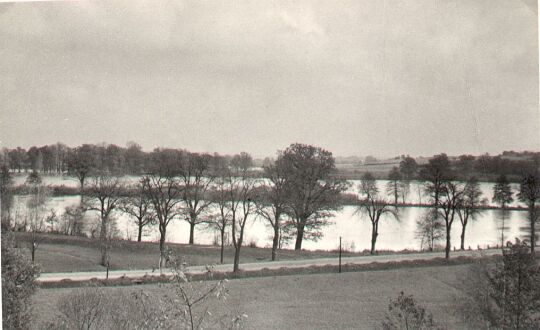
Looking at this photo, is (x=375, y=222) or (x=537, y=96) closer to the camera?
(x=537, y=96)

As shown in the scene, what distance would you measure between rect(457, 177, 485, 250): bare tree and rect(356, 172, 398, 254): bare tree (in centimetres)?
→ 268

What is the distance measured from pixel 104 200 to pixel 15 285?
997 cm

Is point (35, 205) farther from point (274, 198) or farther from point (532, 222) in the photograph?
point (532, 222)

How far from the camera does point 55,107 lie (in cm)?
1382

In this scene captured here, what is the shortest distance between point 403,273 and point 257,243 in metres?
6.46

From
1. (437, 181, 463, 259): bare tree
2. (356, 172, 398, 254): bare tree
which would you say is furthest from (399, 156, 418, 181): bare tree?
(356, 172, 398, 254): bare tree

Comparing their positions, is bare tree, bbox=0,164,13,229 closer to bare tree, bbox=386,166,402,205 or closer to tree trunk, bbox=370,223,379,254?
bare tree, bbox=386,166,402,205

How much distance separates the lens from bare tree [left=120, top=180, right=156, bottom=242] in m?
20.2

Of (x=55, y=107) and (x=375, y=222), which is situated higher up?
(x=55, y=107)

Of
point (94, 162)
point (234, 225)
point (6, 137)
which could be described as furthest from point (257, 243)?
point (6, 137)

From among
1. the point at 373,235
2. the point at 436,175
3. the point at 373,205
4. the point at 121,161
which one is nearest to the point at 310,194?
the point at 373,205

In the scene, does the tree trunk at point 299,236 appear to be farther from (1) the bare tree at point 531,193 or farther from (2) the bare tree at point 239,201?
(1) the bare tree at point 531,193

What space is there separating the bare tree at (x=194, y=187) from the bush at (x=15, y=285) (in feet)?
27.0

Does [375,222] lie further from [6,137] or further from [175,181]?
[6,137]
